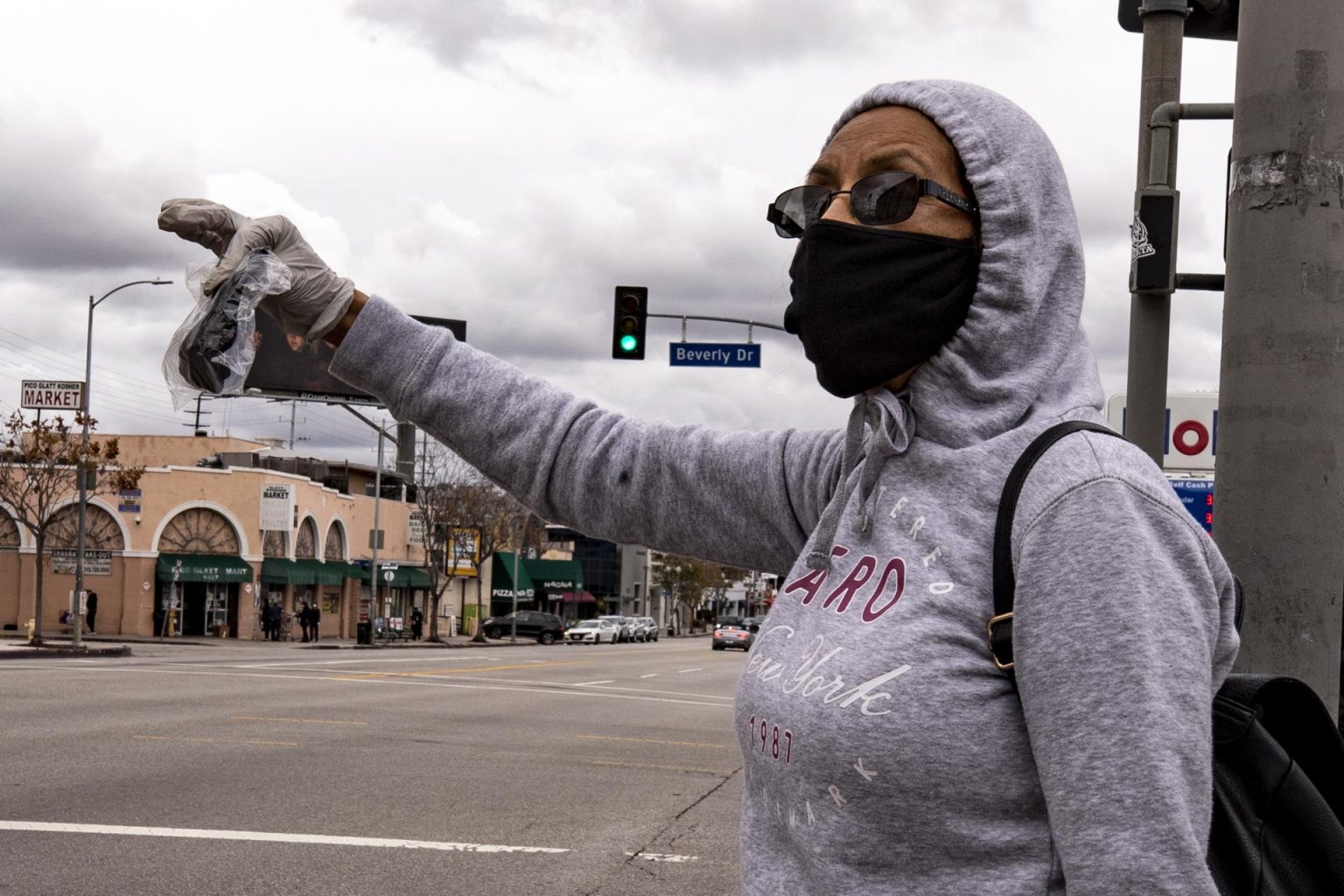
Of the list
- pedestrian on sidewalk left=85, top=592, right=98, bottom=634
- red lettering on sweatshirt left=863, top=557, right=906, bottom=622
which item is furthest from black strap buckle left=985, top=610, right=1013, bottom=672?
pedestrian on sidewalk left=85, top=592, right=98, bottom=634

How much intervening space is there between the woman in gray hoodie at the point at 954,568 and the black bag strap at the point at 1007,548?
2 centimetres

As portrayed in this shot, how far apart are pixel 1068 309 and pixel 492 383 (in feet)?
3.41

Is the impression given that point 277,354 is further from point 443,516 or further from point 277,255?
point 443,516

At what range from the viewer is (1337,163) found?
354 centimetres

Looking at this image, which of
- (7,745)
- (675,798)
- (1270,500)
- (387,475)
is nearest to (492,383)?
(1270,500)

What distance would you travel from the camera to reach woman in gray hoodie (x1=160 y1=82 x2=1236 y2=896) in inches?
62.1

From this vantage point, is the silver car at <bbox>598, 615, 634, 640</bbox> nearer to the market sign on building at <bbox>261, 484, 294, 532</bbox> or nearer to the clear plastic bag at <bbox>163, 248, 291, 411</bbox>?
the market sign on building at <bbox>261, 484, 294, 532</bbox>

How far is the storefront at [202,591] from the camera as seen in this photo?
49469 mm

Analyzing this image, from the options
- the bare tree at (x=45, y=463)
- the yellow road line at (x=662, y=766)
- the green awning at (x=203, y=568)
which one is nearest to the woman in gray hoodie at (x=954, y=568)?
the yellow road line at (x=662, y=766)

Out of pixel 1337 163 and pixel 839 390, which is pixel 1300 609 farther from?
pixel 839 390

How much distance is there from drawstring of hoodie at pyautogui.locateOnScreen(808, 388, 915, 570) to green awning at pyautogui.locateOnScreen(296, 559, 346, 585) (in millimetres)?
53793

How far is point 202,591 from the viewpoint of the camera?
50.6 meters

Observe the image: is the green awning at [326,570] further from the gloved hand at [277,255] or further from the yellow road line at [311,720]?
the gloved hand at [277,255]

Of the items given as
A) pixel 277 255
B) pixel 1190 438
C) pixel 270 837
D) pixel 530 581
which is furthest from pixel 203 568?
pixel 277 255
